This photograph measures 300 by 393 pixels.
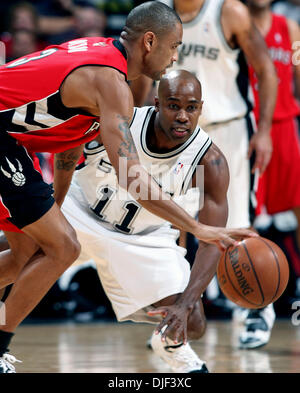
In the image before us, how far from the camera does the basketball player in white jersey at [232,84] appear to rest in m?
4.75

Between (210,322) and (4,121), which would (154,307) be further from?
(210,322)

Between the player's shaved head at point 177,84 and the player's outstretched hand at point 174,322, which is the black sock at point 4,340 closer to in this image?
the player's outstretched hand at point 174,322

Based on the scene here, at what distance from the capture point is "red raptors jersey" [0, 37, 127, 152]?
3.16 metres

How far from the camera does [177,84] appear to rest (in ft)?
12.3

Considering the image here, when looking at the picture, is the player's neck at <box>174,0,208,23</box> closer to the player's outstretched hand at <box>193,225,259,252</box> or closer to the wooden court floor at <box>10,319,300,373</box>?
the wooden court floor at <box>10,319,300,373</box>

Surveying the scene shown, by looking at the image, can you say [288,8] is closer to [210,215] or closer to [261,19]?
[261,19]

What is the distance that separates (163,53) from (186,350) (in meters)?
1.40

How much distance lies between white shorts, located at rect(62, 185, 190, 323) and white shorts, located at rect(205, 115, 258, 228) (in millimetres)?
900

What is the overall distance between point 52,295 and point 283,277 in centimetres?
308

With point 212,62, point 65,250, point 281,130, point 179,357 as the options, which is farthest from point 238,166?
point 65,250

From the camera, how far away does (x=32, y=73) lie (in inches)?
127

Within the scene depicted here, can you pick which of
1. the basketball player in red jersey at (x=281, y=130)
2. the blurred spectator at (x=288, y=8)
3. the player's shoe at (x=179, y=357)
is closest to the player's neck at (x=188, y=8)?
the basketball player in red jersey at (x=281, y=130)

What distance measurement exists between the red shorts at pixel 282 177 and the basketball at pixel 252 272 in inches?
100
